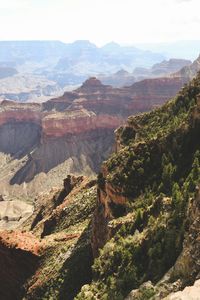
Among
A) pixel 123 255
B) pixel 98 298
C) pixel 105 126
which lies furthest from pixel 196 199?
pixel 105 126

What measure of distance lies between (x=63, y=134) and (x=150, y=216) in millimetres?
135200

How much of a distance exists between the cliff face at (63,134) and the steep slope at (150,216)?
103544 millimetres

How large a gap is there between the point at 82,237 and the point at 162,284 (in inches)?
854

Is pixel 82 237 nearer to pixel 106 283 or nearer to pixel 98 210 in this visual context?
pixel 98 210

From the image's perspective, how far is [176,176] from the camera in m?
37.8

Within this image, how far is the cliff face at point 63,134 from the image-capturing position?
15562 cm

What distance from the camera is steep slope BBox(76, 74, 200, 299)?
88.8 feet

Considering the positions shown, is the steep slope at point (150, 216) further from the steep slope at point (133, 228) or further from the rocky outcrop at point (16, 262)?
the rocky outcrop at point (16, 262)

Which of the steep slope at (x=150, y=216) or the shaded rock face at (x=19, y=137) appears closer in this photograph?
the steep slope at (x=150, y=216)

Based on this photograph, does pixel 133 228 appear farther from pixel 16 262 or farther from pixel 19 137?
pixel 19 137

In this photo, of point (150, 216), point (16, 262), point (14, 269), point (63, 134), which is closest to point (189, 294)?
point (150, 216)

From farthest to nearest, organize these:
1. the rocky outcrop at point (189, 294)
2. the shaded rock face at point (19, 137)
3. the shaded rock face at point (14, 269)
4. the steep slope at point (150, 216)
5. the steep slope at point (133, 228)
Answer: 1. the shaded rock face at point (19, 137)
2. the shaded rock face at point (14, 269)
3. the steep slope at point (133, 228)
4. the steep slope at point (150, 216)
5. the rocky outcrop at point (189, 294)

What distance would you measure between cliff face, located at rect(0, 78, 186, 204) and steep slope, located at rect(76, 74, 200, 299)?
103544 mm

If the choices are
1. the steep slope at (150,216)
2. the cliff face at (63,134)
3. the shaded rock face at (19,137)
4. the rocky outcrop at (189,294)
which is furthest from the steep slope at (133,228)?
the shaded rock face at (19,137)
